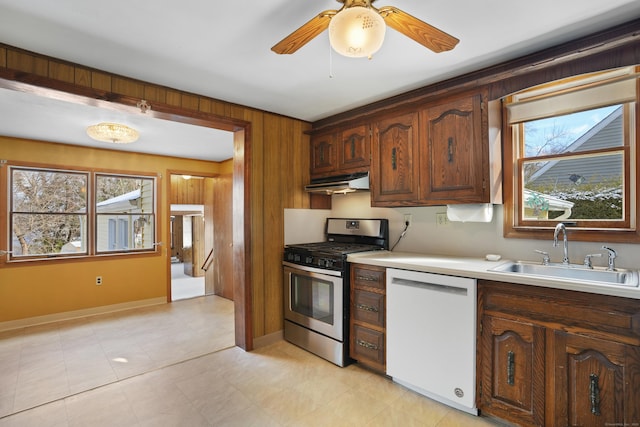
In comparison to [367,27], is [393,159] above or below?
below

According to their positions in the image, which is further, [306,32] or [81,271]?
[81,271]

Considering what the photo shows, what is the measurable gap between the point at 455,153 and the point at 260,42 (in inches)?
62.1

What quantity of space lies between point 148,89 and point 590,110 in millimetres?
3236

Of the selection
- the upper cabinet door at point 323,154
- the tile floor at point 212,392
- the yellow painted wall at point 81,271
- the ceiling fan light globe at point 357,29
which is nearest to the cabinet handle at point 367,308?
the tile floor at point 212,392

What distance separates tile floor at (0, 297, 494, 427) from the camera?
1988 millimetres

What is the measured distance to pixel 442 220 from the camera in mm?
2770

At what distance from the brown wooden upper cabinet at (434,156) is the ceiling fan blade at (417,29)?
850 mm

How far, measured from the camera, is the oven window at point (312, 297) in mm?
2799

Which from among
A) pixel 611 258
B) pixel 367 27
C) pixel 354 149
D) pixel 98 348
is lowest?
pixel 98 348

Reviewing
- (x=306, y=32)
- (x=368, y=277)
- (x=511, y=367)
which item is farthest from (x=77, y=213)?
(x=511, y=367)

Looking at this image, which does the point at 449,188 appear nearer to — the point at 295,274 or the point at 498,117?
the point at 498,117

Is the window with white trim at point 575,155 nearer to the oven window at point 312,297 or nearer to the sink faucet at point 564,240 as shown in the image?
the sink faucet at point 564,240

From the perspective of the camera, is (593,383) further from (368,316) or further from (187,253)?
(187,253)

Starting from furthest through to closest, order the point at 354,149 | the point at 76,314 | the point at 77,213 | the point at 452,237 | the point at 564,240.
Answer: the point at 77,213 < the point at 76,314 < the point at 354,149 < the point at 452,237 < the point at 564,240
